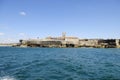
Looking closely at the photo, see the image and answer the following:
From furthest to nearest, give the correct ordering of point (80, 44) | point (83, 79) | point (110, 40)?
point (80, 44) → point (110, 40) → point (83, 79)

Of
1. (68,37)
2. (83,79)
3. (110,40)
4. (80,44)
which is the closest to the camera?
(83,79)

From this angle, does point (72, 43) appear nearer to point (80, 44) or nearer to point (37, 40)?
point (80, 44)

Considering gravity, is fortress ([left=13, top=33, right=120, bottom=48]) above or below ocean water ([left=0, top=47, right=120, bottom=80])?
above

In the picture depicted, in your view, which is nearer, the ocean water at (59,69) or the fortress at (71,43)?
the ocean water at (59,69)

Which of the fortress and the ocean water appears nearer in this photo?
the ocean water

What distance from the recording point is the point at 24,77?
17109mm

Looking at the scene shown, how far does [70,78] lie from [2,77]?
5449 millimetres

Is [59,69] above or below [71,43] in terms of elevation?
below

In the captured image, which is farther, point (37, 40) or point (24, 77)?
point (37, 40)

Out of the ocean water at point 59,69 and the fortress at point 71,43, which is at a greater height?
the fortress at point 71,43

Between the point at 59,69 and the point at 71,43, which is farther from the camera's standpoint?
the point at 71,43

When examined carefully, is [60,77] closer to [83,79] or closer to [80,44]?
[83,79]

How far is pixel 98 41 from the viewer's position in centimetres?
16612

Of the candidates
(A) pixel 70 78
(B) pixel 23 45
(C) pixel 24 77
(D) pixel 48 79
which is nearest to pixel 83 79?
(A) pixel 70 78
